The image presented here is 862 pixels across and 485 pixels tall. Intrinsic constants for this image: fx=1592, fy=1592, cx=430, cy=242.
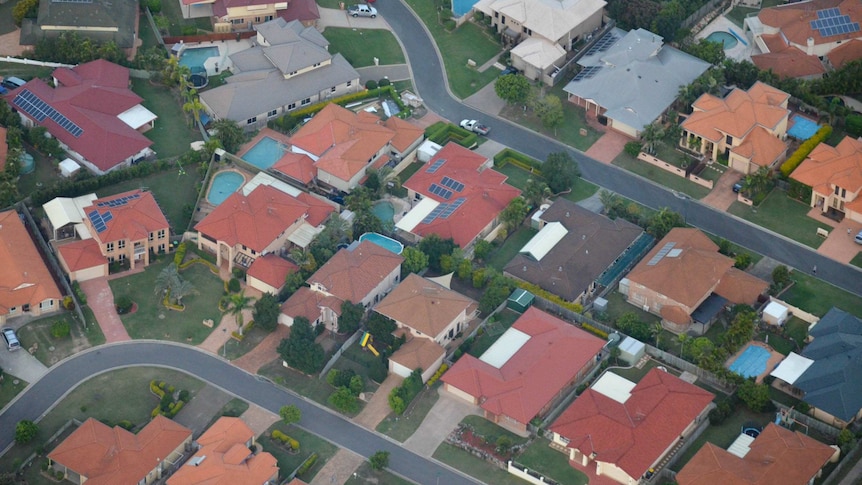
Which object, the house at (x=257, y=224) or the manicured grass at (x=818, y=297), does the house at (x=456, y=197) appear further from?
the manicured grass at (x=818, y=297)

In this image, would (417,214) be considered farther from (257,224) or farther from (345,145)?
(257,224)

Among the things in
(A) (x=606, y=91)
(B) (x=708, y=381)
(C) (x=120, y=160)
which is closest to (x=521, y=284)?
(B) (x=708, y=381)

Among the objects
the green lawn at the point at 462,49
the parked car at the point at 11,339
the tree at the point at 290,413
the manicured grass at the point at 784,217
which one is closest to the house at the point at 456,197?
the green lawn at the point at 462,49

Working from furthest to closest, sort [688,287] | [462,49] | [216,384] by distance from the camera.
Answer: [462,49] → [688,287] → [216,384]

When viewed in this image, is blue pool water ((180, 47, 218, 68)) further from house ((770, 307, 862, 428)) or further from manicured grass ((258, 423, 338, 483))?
house ((770, 307, 862, 428))

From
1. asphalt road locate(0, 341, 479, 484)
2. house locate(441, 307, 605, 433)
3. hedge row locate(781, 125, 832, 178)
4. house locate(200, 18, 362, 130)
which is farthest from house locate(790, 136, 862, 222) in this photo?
asphalt road locate(0, 341, 479, 484)

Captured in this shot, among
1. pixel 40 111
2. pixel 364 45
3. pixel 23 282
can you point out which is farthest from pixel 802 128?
pixel 23 282

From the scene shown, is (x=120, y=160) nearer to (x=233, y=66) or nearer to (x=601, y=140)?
(x=233, y=66)
